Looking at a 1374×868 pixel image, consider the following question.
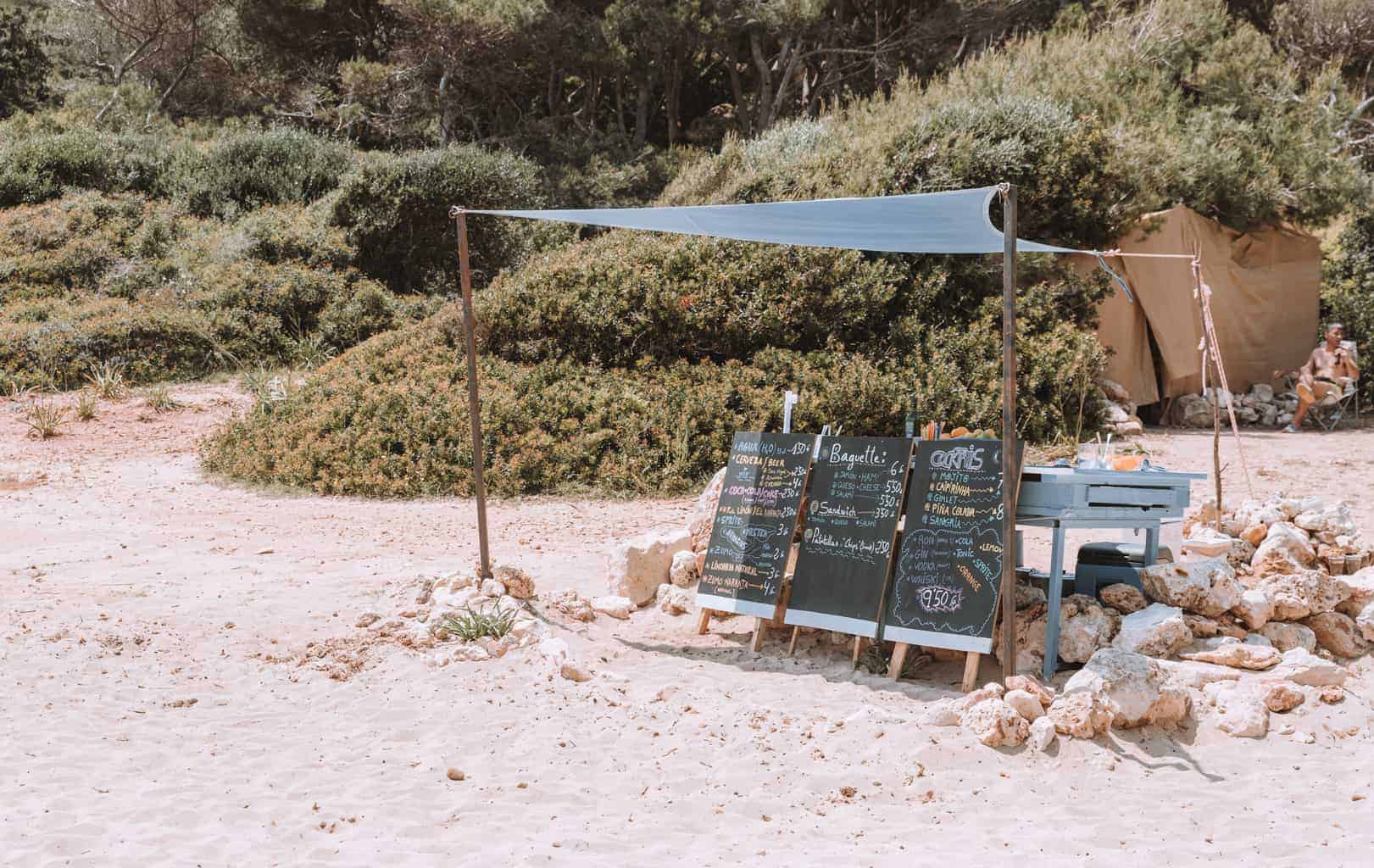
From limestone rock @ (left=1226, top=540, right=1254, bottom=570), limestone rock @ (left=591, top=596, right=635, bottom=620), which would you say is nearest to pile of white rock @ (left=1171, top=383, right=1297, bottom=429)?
limestone rock @ (left=1226, top=540, right=1254, bottom=570)

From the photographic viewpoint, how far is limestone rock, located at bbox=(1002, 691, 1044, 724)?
14.0 ft

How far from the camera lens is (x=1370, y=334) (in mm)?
13727

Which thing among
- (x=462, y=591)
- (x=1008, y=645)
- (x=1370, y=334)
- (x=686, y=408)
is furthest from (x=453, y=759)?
(x=1370, y=334)

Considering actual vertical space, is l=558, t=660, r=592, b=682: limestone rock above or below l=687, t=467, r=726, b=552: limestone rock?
below

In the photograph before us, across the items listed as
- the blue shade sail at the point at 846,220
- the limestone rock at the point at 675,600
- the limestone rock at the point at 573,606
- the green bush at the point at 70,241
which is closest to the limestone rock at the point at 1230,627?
the blue shade sail at the point at 846,220

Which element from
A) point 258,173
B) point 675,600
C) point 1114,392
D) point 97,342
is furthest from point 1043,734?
point 258,173

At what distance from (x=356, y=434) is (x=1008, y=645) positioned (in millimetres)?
6758

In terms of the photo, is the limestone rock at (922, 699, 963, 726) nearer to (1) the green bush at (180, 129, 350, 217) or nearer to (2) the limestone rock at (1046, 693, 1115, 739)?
(2) the limestone rock at (1046, 693, 1115, 739)

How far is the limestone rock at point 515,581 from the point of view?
19.3 ft

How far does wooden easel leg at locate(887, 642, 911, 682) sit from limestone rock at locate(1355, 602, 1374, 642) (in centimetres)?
221

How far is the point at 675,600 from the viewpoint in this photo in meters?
6.04

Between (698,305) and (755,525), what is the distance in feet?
18.1

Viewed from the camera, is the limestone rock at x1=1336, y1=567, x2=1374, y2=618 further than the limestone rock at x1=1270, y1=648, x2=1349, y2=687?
Yes

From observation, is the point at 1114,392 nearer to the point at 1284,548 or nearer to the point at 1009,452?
the point at 1284,548
